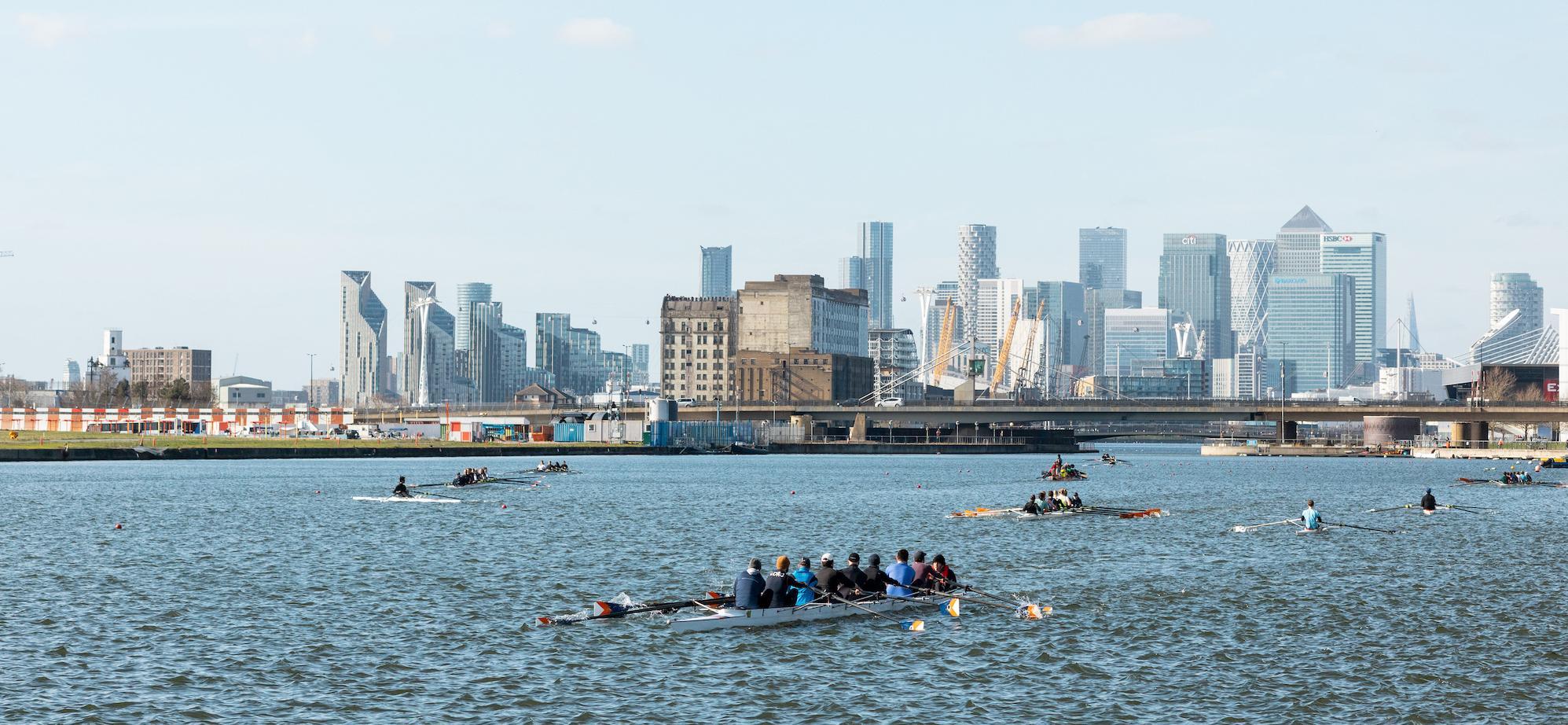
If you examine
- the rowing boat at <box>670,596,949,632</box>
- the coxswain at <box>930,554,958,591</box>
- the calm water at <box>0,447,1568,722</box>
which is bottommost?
the calm water at <box>0,447,1568,722</box>

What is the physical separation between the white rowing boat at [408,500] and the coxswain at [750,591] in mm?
53876

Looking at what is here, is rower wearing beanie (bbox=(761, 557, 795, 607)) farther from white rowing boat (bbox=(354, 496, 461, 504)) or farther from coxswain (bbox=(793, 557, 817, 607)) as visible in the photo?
white rowing boat (bbox=(354, 496, 461, 504))

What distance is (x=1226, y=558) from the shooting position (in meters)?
64.1

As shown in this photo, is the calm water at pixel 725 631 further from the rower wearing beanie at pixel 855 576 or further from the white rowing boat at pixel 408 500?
the white rowing boat at pixel 408 500

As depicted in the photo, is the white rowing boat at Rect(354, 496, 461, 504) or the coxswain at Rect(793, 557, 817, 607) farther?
the white rowing boat at Rect(354, 496, 461, 504)

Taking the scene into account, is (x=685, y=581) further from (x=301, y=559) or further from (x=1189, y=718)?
(x=1189, y=718)

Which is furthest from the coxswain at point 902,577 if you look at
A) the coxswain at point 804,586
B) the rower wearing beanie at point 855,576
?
the coxswain at point 804,586

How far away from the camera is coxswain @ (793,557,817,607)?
4417 cm

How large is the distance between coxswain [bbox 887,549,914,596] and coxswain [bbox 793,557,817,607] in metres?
2.49

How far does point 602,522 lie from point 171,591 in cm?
3355

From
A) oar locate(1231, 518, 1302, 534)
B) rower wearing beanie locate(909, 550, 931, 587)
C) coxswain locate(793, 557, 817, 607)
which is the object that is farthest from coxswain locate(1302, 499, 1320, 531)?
coxswain locate(793, 557, 817, 607)

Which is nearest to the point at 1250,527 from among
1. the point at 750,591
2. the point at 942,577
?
the point at 942,577

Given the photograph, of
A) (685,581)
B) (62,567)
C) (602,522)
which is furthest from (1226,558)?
(62,567)

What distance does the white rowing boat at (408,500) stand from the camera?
9400cm
